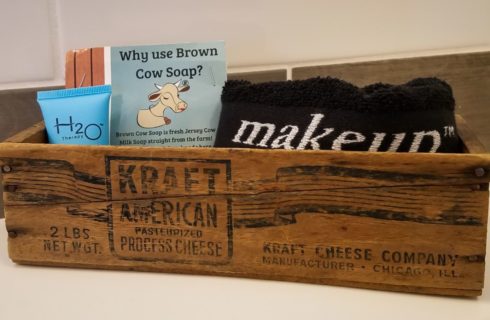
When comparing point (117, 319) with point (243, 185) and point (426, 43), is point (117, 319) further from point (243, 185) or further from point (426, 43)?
point (426, 43)

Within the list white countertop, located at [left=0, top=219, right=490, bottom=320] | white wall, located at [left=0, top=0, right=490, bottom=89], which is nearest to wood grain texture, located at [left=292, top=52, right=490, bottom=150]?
white wall, located at [left=0, top=0, right=490, bottom=89]

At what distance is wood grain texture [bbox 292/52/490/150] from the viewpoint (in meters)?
0.59

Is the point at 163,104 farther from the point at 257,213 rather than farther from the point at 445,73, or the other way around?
the point at 445,73

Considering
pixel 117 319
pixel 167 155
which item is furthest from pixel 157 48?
pixel 117 319

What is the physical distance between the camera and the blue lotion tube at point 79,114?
0.46 meters

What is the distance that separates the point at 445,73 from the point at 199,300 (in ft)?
1.27

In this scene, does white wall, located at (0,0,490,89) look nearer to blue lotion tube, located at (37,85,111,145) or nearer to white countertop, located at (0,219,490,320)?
blue lotion tube, located at (37,85,111,145)

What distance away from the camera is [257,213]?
40 centimetres

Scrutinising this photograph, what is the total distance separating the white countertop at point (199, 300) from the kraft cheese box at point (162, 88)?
0.42 ft

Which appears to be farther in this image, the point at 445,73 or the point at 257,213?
the point at 445,73

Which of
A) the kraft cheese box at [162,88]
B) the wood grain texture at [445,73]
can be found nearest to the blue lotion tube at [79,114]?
the kraft cheese box at [162,88]

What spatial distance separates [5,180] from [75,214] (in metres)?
0.06

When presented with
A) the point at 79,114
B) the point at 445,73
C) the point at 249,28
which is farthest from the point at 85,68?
the point at 445,73

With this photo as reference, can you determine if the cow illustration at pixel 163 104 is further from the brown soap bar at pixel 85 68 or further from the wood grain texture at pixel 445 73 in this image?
the wood grain texture at pixel 445 73
